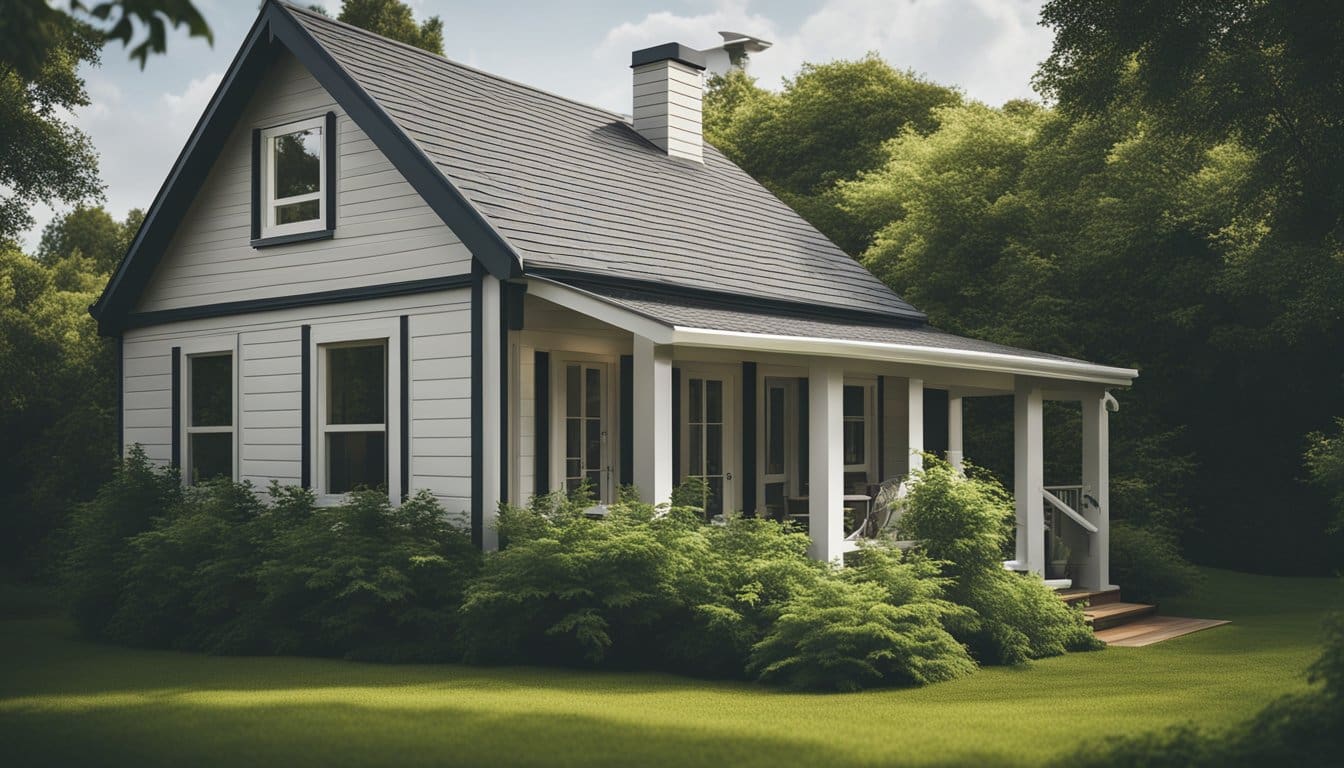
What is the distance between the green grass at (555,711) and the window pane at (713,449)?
4.66m

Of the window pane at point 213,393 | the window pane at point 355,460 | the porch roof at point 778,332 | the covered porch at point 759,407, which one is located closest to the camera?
the porch roof at point 778,332

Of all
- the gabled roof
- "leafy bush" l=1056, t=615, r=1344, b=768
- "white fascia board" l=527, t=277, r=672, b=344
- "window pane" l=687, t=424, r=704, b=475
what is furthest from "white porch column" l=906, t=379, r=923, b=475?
"leafy bush" l=1056, t=615, r=1344, b=768

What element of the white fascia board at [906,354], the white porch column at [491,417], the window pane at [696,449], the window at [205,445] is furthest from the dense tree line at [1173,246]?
the window at [205,445]

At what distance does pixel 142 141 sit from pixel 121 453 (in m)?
46.5

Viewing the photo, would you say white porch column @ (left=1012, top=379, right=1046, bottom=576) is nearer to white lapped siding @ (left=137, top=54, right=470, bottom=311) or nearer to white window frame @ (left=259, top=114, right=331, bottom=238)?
white lapped siding @ (left=137, top=54, right=470, bottom=311)

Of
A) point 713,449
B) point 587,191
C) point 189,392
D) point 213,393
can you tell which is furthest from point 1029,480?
point 213,393

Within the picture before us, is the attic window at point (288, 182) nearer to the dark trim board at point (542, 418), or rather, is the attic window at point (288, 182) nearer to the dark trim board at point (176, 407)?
the dark trim board at point (176, 407)

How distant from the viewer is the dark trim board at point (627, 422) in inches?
465

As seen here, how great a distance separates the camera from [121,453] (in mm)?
16078

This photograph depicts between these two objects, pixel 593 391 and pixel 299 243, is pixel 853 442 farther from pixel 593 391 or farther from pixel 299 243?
pixel 299 243

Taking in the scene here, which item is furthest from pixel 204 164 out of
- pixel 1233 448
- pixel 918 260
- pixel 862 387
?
pixel 1233 448

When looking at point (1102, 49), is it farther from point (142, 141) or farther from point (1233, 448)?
point (142, 141)

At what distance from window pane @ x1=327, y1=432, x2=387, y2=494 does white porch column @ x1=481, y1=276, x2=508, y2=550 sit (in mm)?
1782

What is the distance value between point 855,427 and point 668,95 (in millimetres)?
5240
